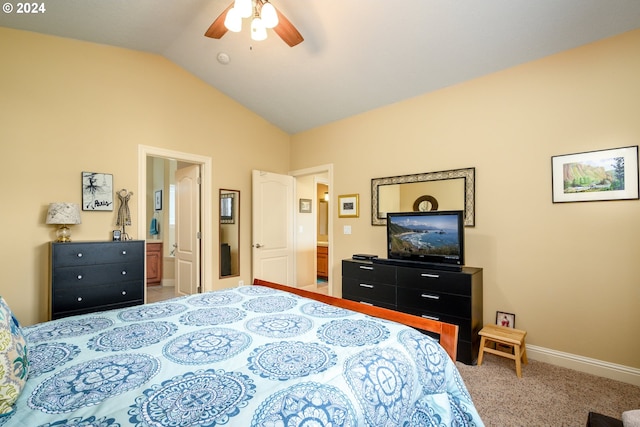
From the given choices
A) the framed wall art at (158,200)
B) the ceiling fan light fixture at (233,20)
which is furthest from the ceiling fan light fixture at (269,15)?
the framed wall art at (158,200)

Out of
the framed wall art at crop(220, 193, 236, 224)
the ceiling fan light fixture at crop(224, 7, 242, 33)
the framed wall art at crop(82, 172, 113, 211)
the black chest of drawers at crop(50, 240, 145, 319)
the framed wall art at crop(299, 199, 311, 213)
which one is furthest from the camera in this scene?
the framed wall art at crop(299, 199, 311, 213)

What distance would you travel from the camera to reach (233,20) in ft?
6.82

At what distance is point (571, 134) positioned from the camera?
2.55 meters

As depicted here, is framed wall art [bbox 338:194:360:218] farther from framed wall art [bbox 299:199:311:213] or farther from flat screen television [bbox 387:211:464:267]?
framed wall art [bbox 299:199:311:213]

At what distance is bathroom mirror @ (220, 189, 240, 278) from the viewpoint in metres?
4.25

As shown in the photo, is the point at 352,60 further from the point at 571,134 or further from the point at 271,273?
the point at 271,273

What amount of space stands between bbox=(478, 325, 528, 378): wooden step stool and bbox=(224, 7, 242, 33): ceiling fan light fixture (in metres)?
3.15

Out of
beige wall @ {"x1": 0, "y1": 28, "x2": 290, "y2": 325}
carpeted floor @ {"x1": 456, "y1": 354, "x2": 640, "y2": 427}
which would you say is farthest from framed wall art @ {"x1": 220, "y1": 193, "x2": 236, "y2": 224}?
carpeted floor @ {"x1": 456, "y1": 354, "x2": 640, "y2": 427}

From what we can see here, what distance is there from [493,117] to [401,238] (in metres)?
1.53

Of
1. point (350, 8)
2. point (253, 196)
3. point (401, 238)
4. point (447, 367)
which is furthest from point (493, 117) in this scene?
point (253, 196)

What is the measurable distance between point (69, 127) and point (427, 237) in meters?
3.85

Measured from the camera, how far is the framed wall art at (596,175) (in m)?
2.31

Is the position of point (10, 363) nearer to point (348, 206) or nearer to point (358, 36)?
point (358, 36)

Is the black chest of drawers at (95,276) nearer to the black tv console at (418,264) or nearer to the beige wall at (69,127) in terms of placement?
the beige wall at (69,127)
